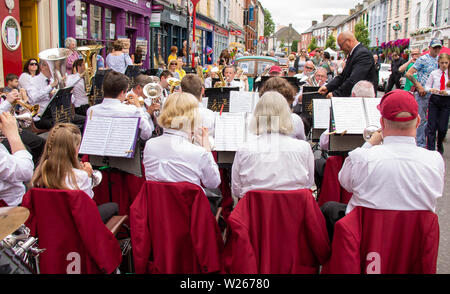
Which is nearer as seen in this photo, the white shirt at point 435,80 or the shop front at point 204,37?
the white shirt at point 435,80

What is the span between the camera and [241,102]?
5617mm

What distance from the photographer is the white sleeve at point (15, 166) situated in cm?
273

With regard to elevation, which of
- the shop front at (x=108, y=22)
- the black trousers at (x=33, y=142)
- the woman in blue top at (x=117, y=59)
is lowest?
the black trousers at (x=33, y=142)

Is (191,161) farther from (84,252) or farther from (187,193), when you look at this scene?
(84,252)

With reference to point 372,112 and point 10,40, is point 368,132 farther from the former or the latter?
point 10,40

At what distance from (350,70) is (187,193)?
13.1 ft

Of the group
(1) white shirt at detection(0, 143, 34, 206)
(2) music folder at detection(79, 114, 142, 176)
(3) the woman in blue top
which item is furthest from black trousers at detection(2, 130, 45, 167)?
(3) the woman in blue top

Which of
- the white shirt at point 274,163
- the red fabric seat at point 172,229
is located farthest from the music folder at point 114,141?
the white shirt at point 274,163

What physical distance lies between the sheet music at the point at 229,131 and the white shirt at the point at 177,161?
84 centimetres

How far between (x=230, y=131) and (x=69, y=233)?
1.79 meters

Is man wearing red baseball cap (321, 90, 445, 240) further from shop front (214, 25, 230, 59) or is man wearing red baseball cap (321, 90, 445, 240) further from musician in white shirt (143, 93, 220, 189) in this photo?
shop front (214, 25, 230, 59)

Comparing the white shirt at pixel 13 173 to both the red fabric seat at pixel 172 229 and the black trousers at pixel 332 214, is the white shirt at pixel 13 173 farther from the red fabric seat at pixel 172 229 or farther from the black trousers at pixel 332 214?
the black trousers at pixel 332 214

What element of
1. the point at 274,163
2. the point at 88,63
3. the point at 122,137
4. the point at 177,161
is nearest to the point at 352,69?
the point at 122,137

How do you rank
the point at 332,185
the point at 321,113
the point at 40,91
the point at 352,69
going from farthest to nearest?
the point at 40,91 → the point at 352,69 → the point at 321,113 → the point at 332,185
